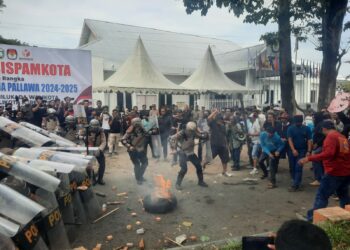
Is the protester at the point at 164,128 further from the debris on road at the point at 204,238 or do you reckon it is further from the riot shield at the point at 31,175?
the riot shield at the point at 31,175

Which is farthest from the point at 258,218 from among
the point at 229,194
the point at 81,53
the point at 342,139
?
the point at 81,53

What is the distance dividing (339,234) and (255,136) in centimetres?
598

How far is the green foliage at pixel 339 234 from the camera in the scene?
4.02 meters

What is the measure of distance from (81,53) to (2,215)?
11.2 m

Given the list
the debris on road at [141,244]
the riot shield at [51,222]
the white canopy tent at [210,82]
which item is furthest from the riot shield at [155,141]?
the riot shield at [51,222]

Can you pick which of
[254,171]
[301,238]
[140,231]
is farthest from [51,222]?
[254,171]

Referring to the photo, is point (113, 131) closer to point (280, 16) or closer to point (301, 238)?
point (280, 16)

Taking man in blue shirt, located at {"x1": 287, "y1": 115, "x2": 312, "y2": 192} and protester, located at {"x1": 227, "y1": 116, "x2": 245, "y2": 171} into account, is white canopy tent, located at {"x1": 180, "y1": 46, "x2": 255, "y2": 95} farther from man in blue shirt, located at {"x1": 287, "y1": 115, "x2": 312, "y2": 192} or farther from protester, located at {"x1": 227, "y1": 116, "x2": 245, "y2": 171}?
man in blue shirt, located at {"x1": 287, "y1": 115, "x2": 312, "y2": 192}

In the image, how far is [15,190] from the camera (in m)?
4.55

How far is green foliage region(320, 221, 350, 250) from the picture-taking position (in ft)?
13.2

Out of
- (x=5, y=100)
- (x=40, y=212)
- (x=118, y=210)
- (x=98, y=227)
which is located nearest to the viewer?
(x=40, y=212)

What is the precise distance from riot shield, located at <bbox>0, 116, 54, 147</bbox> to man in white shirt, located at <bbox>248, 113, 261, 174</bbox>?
220 inches

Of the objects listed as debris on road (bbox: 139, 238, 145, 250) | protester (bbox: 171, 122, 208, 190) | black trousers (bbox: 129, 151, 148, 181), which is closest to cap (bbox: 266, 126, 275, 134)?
protester (bbox: 171, 122, 208, 190)

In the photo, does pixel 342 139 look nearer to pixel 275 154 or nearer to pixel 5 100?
pixel 275 154
